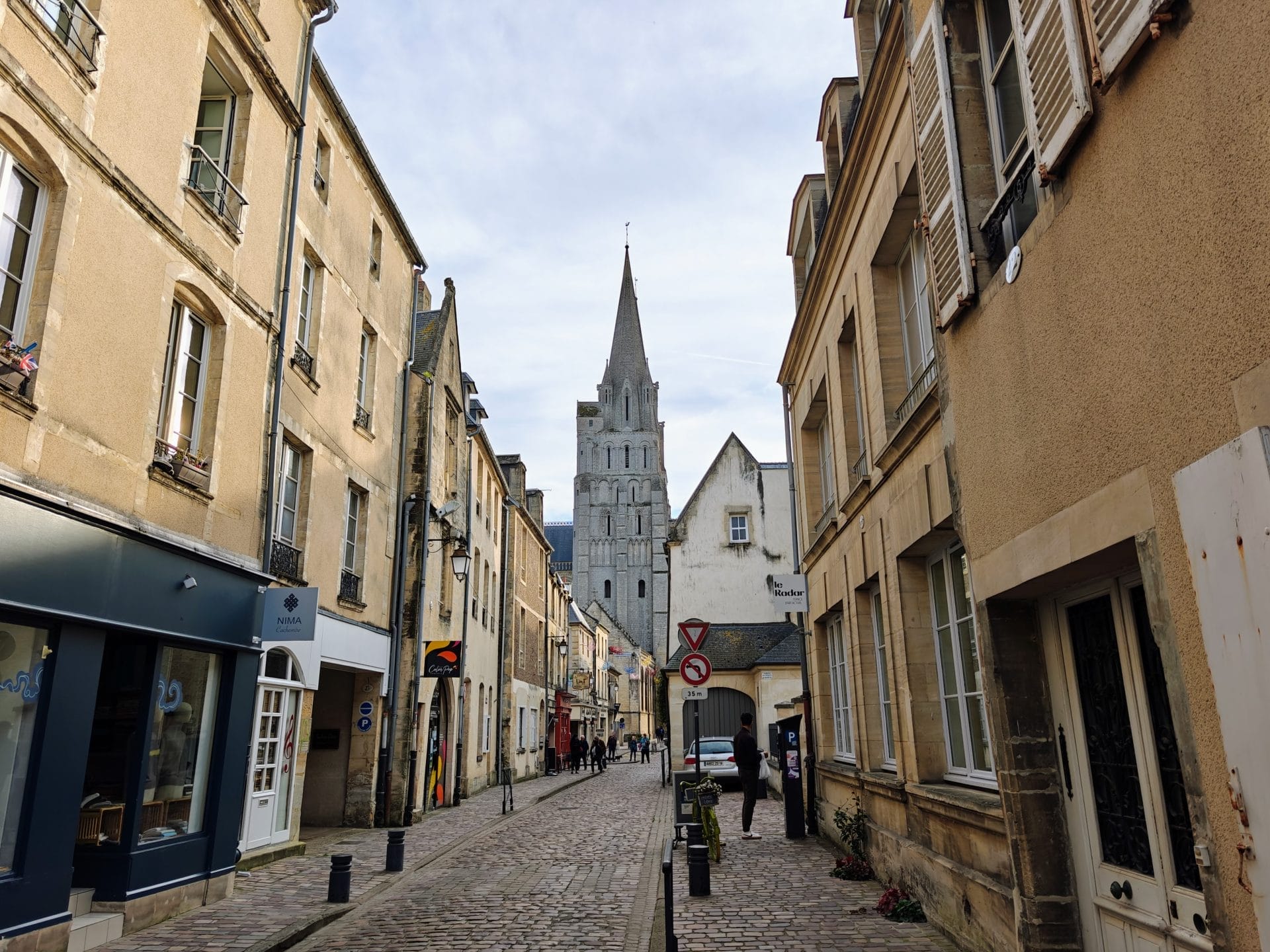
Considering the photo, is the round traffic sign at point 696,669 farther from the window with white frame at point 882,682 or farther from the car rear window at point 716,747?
the car rear window at point 716,747

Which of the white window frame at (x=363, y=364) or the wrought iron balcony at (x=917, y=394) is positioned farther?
the white window frame at (x=363, y=364)

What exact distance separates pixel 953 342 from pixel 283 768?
1009cm

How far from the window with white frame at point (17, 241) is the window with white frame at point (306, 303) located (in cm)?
531

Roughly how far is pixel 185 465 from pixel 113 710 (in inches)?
88.4

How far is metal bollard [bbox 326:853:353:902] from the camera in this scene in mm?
8523

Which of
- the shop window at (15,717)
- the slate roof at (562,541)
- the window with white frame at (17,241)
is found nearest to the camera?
the shop window at (15,717)

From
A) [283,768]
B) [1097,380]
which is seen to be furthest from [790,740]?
[1097,380]

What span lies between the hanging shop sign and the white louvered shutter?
12145mm

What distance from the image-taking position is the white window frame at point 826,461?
11.9 m

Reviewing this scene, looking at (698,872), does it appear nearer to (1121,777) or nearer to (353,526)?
(1121,777)

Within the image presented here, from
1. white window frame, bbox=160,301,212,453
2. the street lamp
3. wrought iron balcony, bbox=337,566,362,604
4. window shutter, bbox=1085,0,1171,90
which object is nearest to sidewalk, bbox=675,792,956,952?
window shutter, bbox=1085,0,1171,90

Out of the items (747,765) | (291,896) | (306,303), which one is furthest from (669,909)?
(306,303)

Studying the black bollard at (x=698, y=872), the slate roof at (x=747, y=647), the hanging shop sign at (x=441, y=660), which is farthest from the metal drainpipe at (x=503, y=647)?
the black bollard at (x=698, y=872)

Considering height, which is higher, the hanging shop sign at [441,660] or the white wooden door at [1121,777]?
the hanging shop sign at [441,660]
